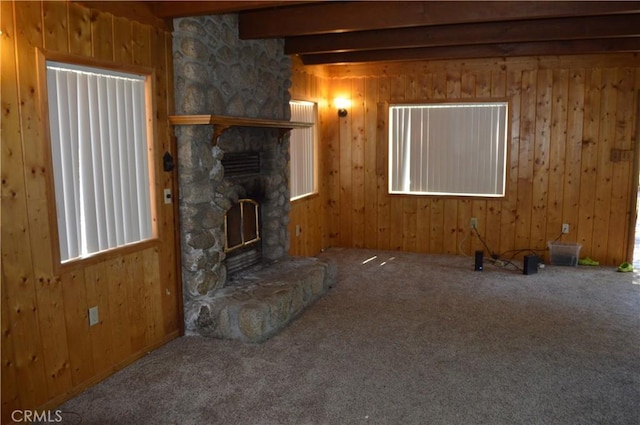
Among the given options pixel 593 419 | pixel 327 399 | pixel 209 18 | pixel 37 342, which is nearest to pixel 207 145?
pixel 209 18

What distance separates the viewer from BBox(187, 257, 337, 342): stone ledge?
376 cm

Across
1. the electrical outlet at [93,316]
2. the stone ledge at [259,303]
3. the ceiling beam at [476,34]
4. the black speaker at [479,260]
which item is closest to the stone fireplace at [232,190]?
the stone ledge at [259,303]

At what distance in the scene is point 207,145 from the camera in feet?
12.8

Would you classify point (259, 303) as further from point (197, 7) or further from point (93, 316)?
point (197, 7)

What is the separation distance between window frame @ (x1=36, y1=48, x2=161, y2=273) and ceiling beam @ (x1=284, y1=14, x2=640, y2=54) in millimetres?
1984

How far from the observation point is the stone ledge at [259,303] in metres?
3.76

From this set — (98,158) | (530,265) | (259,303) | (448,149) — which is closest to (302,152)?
(448,149)

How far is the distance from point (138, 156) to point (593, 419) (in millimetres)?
3157

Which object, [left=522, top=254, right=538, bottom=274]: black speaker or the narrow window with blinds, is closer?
the narrow window with blinds

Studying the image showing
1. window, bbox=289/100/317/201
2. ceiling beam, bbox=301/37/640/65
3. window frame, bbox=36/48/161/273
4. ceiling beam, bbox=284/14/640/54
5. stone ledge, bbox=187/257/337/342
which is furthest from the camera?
window, bbox=289/100/317/201

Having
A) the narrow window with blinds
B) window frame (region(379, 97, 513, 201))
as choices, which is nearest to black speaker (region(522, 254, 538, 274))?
window frame (region(379, 97, 513, 201))

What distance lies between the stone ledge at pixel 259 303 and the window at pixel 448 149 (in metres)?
2.46

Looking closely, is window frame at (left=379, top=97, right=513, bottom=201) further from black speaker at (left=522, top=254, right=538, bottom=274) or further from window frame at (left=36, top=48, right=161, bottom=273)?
window frame at (left=36, top=48, right=161, bottom=273)

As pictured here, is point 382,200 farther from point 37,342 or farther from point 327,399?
point 37,342
